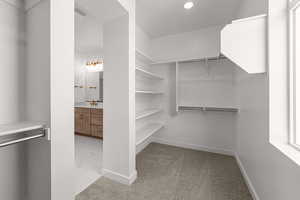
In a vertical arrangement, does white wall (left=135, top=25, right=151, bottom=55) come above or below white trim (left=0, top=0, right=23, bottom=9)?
above

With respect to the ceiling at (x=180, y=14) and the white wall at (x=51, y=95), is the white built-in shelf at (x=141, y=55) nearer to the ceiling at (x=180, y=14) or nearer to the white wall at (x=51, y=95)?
the ceiling at (x=180, y=14)

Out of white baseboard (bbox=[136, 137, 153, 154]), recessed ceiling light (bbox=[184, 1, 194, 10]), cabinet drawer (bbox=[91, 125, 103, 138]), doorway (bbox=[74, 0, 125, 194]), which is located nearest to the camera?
doorway (bbox=[74, 0, 125, 194])

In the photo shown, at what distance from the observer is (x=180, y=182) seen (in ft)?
5.85

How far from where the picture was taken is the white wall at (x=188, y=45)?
105 inches

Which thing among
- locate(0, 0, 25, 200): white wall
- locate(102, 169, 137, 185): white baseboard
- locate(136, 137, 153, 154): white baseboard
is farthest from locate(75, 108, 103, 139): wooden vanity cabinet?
locate(0, 0, 25, 200): white wall

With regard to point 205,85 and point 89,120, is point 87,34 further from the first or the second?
point 205,85

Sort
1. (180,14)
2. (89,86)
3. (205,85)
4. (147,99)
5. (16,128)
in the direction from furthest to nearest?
(89,86)
(147,99)
(205,85)
(180,14)
(16,128)

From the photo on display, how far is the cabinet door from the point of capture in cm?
361

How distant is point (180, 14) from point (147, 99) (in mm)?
1823

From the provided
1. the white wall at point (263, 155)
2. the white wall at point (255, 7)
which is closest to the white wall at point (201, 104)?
the white wall at point (263, 155)

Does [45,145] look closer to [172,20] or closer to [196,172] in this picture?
[196,172]

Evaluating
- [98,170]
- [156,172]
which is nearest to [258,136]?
[156,172]

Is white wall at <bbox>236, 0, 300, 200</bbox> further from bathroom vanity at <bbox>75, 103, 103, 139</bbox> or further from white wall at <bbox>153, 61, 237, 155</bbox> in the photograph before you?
bathroom vanity at <bbox>75, 103, 103, 139</bbox>

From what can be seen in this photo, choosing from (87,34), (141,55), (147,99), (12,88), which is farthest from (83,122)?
(12,88)
